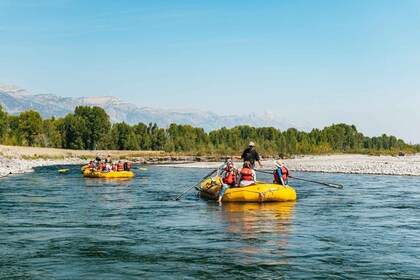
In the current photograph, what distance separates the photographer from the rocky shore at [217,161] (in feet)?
181

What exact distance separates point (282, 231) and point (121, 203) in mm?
10634

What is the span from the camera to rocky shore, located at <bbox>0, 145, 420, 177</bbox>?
55.3 m

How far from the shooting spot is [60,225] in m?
17.6

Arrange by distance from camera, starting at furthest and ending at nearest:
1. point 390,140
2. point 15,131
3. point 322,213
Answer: point 390,140 → point 15,131 → point 322,213

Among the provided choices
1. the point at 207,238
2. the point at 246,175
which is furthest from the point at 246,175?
the point at 207,238

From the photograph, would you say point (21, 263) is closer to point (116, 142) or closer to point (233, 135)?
point (116, 142)

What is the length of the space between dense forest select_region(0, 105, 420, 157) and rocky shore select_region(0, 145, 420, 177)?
12.4 m

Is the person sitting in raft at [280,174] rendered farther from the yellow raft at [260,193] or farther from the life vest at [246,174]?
the life vest at [246,174]

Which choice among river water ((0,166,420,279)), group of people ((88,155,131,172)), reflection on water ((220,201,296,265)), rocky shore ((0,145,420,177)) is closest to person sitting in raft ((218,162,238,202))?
reflection on water ((220,201,296,265))

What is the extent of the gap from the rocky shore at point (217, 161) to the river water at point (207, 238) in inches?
1060

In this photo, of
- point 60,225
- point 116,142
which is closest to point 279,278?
point 60,225

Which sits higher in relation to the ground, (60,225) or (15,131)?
(15,131)

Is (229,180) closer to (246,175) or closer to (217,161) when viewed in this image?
(246,175)

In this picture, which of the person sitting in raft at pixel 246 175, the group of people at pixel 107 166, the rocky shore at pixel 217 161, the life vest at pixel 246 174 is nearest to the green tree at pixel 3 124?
the rocky shore at pixel 217 161
